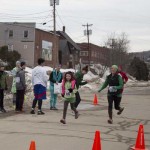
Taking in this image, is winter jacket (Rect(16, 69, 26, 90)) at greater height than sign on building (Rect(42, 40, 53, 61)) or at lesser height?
lesser

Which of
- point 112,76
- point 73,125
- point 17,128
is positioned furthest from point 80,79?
point 17,128

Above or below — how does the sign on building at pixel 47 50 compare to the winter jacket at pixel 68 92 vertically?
above

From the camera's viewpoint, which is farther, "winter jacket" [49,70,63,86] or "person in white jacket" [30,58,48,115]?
"winter jacket" [49,70,63,86]

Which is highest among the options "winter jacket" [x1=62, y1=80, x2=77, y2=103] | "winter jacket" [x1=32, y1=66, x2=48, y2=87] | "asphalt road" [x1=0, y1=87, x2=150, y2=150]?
"winter jacket" [x1=32, y1=66, x2=48, y2=87]

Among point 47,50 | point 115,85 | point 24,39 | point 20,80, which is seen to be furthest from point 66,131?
point 47,50

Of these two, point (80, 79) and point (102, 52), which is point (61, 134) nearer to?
point (80, 79)

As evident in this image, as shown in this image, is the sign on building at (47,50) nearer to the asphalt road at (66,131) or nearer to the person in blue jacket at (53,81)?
the person in blue jacket at (53,81)

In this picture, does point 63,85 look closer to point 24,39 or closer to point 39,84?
point 39,84

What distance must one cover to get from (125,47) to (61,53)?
1580cm

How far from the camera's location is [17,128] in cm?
1040

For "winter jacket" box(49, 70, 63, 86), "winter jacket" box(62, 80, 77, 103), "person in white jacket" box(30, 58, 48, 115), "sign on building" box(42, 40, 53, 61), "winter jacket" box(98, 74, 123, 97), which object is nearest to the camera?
"winter jacket" box(62, 80, 77, 103)

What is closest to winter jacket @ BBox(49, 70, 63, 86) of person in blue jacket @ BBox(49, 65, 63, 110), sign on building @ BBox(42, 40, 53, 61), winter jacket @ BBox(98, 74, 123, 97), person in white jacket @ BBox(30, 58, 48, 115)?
person in blue jacket @ BBox(49, 65, 63, 110)

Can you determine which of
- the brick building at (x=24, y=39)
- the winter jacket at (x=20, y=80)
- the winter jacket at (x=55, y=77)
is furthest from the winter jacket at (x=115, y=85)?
the brick building at (x=24, y=39)

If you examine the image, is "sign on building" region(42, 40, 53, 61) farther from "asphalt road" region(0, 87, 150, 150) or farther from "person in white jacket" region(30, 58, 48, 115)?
"asphalt road" region(0, 87, 150, 150)
